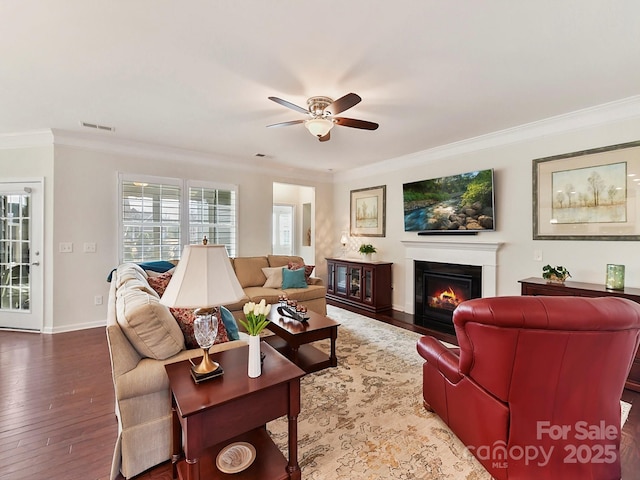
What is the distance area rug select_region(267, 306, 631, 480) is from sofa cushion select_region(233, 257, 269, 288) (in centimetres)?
210

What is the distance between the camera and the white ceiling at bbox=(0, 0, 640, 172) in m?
1.80

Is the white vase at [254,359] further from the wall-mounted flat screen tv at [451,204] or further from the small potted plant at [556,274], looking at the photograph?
the wall-mounted flat screen tv at [451,204]

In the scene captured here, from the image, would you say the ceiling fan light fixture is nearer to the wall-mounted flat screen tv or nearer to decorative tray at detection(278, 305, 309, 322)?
decorative tray at detection(278, 305, 309, 322)

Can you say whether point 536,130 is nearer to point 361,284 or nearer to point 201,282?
point 361,284

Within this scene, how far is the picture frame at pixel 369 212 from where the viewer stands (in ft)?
18.4

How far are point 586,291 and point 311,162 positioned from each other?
14.4 feet

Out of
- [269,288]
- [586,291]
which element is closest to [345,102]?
[586,291]

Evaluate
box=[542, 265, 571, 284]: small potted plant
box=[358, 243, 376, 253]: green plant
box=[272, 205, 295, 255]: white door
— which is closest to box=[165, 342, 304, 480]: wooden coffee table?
box=[542, 265, 571, 284]: small potted plant

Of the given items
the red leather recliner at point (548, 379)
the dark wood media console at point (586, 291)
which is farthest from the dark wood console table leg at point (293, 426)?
the dark wood media console at point (586, 291)

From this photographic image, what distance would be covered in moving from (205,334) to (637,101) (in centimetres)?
440

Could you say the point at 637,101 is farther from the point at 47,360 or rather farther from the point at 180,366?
the point at 47,360

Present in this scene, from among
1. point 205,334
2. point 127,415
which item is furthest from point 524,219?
point 127,415

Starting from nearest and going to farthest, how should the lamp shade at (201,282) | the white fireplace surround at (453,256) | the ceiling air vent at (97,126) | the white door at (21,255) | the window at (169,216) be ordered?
the lamp shade at (201,282) → the ceiling air vent at (97,126) → the white fireplace surround at (453,256) → the white door at (21,255) → the window at (169,216)

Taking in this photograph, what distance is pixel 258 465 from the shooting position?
5.28 ft
